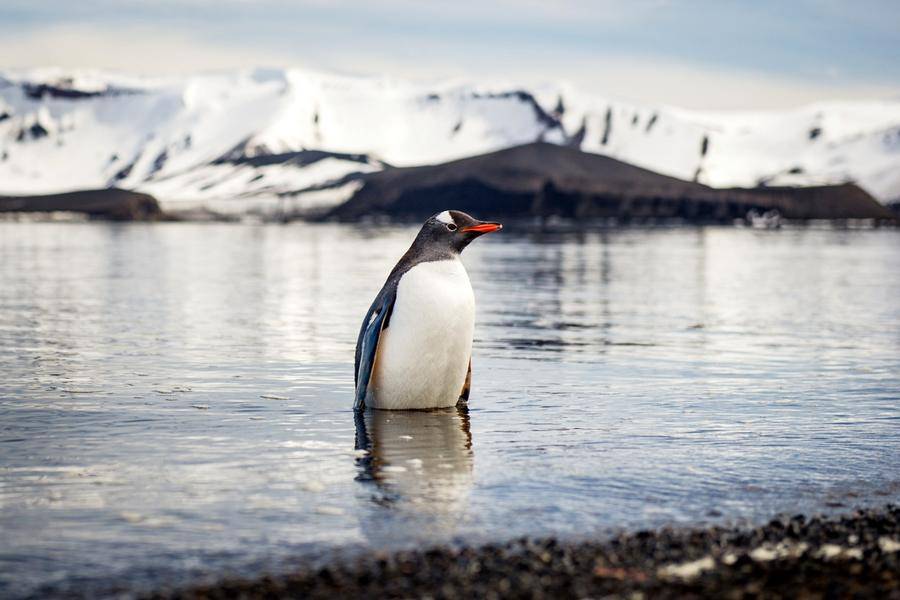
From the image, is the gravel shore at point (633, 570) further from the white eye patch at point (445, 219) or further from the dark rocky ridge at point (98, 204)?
the dark rocky ridge at point (98, 204)

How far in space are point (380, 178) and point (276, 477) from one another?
155 m

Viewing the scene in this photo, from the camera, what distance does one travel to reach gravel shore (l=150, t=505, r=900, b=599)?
521 cm

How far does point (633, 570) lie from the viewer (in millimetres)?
5543

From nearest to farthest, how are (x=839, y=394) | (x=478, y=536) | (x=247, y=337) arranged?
(x=478, y=536), (x=839, y=394), (x=247, y=337)

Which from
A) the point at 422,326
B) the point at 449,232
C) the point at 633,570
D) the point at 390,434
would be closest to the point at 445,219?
the point at 449,232

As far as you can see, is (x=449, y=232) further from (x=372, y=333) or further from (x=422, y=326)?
(x=372, y=333)

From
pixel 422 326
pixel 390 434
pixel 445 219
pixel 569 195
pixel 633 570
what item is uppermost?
pixel 569 195

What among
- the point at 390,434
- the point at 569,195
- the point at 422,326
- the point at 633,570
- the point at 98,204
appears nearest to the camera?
the point at 633,570

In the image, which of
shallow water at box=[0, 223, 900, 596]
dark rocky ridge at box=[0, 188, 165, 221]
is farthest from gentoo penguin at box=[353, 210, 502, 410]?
dark rocky ridge at box=[0, 188, 165, 221]

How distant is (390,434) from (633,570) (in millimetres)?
3566

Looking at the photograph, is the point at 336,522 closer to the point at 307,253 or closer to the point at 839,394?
the point at 839,394

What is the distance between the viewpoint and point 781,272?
3572cm

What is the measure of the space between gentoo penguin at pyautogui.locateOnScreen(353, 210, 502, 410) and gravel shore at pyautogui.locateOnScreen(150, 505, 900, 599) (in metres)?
3.78

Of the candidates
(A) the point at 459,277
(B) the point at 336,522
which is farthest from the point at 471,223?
(B) the point at 336,522
